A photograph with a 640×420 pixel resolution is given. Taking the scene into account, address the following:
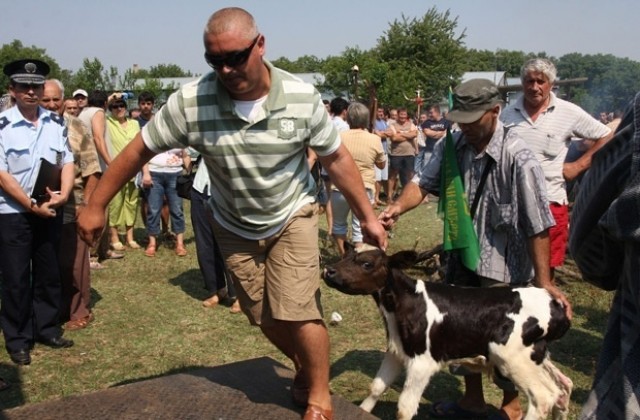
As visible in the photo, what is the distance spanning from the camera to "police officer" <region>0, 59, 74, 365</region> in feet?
17.8

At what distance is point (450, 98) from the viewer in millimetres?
4301

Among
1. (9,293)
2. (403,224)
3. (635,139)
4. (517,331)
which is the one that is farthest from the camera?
(403,224)

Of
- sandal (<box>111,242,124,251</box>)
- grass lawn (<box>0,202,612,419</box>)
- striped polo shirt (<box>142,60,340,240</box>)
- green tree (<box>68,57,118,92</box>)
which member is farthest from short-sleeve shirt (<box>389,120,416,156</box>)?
green tree (<box>68,57,118,92</box>)

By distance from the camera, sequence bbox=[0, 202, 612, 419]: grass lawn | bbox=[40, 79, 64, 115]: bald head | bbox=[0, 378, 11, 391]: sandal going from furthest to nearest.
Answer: bbox=[40, 79, 64, 115]: bald head, bbox=[0, 202, 612, 419]: grass lawn, bbox=[0, 378, 11, 391]: sandal

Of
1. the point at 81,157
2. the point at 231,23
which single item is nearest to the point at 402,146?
the point at 81,157

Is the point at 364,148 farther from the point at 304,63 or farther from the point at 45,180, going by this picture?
the point at 304,63

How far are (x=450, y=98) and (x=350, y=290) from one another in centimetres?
142

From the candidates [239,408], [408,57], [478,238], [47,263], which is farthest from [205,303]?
[408,57]

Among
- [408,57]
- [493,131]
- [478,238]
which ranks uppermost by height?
[408,57]

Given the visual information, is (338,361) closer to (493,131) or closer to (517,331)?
(517,331)

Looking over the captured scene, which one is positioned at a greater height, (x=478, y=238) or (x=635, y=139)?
(x=635, y=139)

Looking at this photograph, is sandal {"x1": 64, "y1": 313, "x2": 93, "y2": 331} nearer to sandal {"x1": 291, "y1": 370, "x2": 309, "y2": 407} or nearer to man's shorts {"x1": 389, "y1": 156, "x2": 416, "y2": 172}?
sandal {"x1": 291, "y1": 370, "x2": 309, "y2": 407}

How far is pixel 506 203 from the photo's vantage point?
13.1 feet

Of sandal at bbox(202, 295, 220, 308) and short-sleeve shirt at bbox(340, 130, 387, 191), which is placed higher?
short-sleeve shirt at bbox(340, 130, 387, 191)
